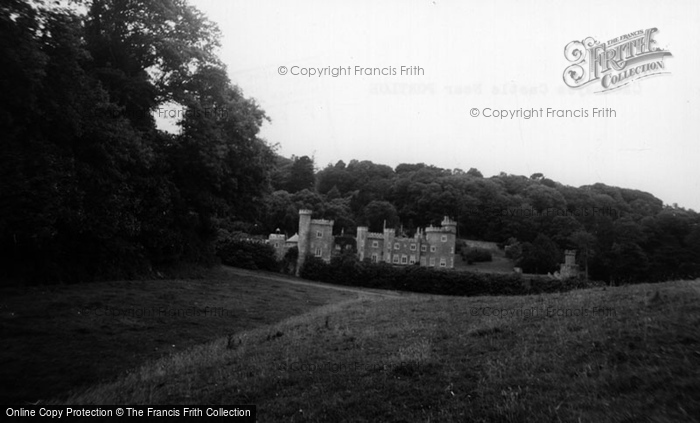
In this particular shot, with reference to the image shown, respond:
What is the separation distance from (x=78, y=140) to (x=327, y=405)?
1947 cm

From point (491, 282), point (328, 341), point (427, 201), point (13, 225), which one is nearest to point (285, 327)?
point (328, 341)

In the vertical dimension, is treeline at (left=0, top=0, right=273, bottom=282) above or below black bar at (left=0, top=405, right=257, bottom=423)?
above

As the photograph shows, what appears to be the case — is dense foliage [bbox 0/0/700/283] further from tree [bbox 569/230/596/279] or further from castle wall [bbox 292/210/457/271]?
castle wall [bbox 292/210/457/271]

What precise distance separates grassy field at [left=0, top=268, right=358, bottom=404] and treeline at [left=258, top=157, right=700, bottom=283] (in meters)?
15.6

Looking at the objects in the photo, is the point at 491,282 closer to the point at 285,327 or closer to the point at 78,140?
the point at 285,327

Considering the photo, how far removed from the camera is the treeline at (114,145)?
1684cm

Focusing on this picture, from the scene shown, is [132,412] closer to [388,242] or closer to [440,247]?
[388,242]

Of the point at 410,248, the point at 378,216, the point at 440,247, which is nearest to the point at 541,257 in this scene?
the point at 440,247

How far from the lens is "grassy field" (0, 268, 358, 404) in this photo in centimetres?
894

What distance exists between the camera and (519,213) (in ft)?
289

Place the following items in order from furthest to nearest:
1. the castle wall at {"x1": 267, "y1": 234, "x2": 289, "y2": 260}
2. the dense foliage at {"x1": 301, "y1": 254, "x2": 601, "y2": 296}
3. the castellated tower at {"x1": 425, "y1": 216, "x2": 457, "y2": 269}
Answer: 1. the castellated tower at {"x1": 425, "y1": 216, "x2": 457, "y2": 269}
2. the castle wall at {"x1": 267, "y1": 234, "x2": 289, "y2": 260}
3. the dense foliage at {"x1": 301, "y1": 254, "x2": 601, "y2": 296}

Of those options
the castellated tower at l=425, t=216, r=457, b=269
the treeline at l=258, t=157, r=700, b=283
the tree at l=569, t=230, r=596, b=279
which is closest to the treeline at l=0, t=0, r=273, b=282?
the treeline at l=258, t=157, r=700, b=283

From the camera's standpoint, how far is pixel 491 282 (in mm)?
54156

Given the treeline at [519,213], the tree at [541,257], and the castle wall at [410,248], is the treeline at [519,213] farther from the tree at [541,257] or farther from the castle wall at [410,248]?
the castle wall at [410,248]
